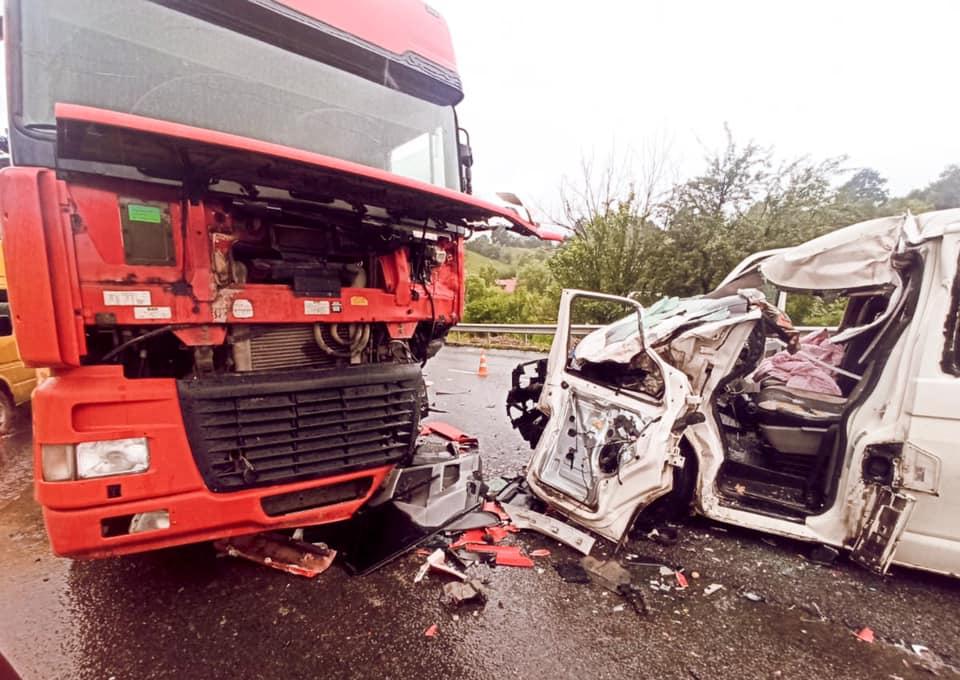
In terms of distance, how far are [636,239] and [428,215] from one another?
11147mm

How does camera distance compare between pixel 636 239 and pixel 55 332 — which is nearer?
pixel 55 332

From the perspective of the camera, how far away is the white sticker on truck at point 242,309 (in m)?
1.95

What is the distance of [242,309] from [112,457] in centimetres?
76

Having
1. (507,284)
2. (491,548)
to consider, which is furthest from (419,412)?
(507,284)

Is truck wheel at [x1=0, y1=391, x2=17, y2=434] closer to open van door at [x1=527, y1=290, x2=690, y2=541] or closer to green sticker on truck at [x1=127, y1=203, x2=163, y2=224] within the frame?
green sticker on truck at [x1=127, y1=203, x2=163, y2=224]

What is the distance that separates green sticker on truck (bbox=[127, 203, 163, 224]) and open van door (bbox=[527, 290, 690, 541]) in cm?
242

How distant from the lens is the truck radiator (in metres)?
2.04

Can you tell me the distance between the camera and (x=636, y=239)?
40.4 feet

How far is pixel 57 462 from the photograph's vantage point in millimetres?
1660

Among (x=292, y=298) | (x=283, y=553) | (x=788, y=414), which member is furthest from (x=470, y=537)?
(x=788, y=414)

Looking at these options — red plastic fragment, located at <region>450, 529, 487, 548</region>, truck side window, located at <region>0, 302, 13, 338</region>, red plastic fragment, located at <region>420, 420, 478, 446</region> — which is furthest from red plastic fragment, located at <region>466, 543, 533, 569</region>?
truck side window, located at <region>0, 302, 13, 338</region>

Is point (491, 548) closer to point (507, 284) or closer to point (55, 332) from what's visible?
point (55, 332)

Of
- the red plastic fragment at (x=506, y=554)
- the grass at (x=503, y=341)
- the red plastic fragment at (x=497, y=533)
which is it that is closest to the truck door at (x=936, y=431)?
the red plastic fragment at (x=506, y=554)

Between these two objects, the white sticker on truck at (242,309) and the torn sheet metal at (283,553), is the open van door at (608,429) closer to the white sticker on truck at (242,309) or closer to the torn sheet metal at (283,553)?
the torn sheet metal at (283,553)
